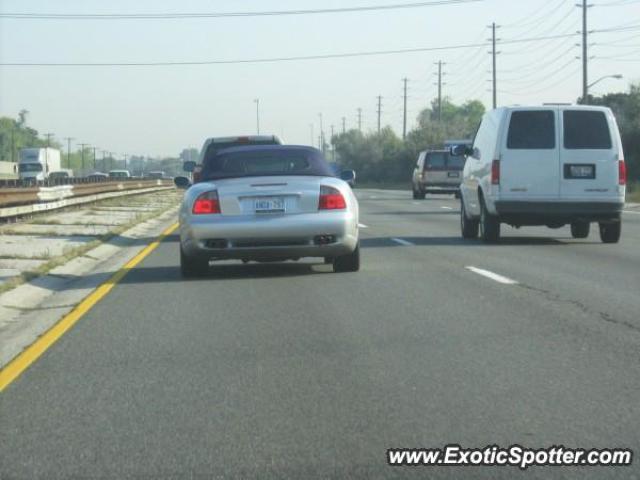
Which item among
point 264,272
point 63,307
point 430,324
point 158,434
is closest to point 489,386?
point 158,434

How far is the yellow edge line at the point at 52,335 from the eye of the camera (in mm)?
8727

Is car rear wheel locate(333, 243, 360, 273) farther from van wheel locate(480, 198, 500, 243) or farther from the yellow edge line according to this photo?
van wheel locate(480, 198, 500, 243)

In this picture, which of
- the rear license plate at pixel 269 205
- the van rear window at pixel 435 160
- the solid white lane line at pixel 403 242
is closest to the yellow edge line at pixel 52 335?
the rear license plate at pixel 269 205

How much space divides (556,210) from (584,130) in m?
1.33

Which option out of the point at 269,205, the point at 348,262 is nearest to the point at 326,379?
the point at 269,205

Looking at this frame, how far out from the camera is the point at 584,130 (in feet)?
68.3

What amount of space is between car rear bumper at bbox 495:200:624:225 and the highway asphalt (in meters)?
6.00

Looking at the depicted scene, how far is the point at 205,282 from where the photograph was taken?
1473cm

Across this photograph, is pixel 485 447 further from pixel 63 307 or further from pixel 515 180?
pixel 515 180

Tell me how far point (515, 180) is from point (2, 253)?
7.83 metres

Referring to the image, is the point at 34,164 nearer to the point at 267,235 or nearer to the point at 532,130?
the point at 532,130

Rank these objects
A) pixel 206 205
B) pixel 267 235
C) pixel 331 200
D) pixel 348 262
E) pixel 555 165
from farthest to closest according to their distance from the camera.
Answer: pixel 555 165 < pixel 348 262 < pixel 331 200 < pixel 206 205 < pixel 267 235

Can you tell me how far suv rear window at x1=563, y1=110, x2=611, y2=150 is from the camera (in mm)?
20781

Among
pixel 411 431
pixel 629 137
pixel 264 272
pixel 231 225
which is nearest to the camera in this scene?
pixel 411 431
